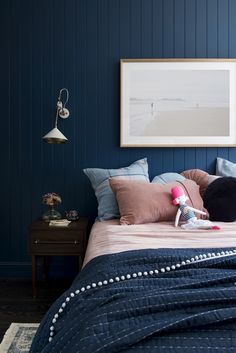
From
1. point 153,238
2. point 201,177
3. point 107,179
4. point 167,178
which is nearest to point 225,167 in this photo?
point 201,177

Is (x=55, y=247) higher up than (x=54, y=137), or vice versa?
(x=54, y=137)

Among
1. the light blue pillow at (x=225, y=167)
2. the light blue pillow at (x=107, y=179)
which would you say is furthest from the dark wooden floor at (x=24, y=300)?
the light blue pillow at (x=225, y=167)

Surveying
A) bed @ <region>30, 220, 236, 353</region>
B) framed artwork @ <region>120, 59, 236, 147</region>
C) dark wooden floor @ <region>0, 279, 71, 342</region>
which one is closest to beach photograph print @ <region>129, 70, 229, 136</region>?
framed artwork @ <region>120, 59, 236, 147</region>

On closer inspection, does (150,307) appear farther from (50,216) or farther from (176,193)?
(50,216)

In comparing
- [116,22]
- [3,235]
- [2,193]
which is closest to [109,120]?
[116,22]

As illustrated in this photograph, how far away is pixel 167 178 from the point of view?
8.93 feet

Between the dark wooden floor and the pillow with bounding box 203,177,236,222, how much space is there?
1.40m

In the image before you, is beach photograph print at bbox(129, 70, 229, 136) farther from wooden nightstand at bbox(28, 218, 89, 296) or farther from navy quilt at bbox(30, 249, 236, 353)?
navy quilt at bbox(30, 249, 236, 353)

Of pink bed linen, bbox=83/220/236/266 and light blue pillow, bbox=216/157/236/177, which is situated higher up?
light blue pillow, bbox=216/157/236/177

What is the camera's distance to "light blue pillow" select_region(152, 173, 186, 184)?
268 centimetres

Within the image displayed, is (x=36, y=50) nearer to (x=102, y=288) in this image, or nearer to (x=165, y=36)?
(x=165, y=36)

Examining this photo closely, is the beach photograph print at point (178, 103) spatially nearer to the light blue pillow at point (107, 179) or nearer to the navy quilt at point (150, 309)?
the light blue pillow at point (107, 179)

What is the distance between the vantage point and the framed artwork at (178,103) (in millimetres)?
2945

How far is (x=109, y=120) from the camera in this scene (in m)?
3.00
